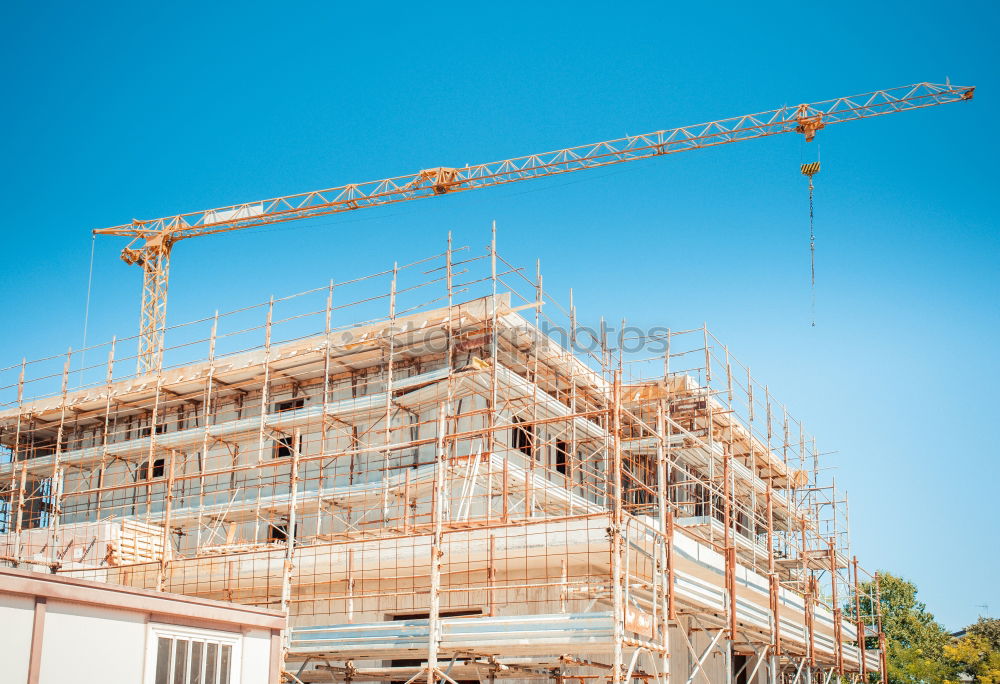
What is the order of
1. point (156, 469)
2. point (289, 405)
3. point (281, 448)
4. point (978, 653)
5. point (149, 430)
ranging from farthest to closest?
1. point (978, 653)
2. point (149, 430)
3. point (156, 469)
4. point (289, 405)
5. point (281, 448)

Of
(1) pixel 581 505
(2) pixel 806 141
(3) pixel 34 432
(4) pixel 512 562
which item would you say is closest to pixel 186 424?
(3) pixel 34 432

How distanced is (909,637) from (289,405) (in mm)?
47504

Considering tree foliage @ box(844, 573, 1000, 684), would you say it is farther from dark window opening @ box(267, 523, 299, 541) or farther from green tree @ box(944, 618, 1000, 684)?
dark window opening @ box(267, 523, 299, 541)

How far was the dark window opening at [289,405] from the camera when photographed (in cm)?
3030

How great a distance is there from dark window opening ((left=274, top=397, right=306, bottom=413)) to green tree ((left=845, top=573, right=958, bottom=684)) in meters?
37.8

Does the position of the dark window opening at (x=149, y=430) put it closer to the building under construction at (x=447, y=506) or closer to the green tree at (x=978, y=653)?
the building under construction at (x=447, y=506)

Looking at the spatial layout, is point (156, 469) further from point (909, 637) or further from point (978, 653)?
point (909, 637)

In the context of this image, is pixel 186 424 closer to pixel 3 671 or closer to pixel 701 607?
pixel 701 607

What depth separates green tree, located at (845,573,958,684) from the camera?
186ft

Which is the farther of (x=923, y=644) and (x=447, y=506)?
(x=923, y=644)

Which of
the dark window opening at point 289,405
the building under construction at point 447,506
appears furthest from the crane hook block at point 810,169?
the dark window opening at point 289,405

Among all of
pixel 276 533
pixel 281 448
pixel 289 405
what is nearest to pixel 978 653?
pixel 276 533

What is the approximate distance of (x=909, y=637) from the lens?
64.0 meters

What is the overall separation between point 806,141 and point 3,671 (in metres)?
42.6
